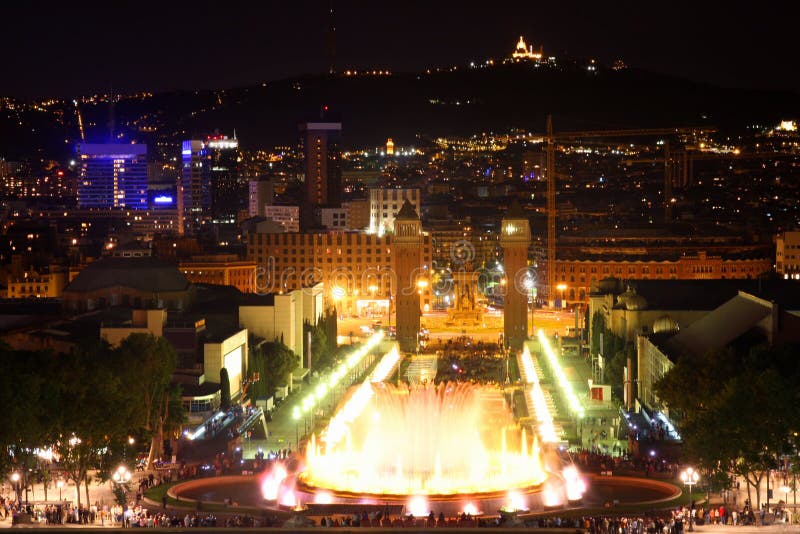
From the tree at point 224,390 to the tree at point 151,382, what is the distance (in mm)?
7614

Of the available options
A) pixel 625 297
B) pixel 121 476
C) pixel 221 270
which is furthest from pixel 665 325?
pixel 221 270

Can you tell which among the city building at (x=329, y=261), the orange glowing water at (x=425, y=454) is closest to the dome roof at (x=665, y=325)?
the orange glowing water at (x=425, y=454)

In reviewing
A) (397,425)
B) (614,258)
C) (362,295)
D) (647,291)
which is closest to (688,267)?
(614,258)

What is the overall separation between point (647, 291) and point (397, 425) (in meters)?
41.6

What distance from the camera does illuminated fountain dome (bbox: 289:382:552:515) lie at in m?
51.4

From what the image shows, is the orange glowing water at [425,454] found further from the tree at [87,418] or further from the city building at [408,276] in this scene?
the city building at [408,276]

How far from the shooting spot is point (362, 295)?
14038cm

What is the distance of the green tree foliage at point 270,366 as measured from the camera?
79.4 meters

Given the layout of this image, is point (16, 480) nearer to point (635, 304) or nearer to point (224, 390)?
point (224, 390)

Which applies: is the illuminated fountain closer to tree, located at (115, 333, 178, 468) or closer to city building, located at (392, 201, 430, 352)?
tree, located at (115, 333, 178, 468)

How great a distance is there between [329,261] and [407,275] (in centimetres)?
2416

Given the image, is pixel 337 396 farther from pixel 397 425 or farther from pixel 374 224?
pixel 374 224

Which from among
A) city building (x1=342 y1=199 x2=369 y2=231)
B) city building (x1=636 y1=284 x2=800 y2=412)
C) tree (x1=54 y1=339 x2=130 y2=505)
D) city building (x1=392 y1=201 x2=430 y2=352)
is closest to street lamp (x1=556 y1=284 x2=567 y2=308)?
city building (x1=392 y1=201 x2=430 y2=352)

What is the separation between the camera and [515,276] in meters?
118
